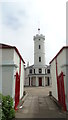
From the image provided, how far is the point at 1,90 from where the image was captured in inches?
293

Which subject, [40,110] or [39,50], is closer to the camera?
[40,110]

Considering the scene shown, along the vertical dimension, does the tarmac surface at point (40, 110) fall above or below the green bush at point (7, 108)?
below

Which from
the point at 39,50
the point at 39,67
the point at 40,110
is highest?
the point at 39,50

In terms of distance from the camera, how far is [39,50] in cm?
3525

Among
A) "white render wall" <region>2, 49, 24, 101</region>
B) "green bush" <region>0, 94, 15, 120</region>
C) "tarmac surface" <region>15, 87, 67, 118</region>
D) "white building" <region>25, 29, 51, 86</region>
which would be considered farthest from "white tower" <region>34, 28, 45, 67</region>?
"green bush" <region>0, 94, 15, 120</region>

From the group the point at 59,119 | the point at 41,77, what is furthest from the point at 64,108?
the point at 41,77

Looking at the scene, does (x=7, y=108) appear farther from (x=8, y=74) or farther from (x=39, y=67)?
(x=39, y=67)

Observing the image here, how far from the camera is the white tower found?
116 feet

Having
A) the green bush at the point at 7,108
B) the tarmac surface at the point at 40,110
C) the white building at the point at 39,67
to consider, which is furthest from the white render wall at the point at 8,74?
the white building at the point at 39,67

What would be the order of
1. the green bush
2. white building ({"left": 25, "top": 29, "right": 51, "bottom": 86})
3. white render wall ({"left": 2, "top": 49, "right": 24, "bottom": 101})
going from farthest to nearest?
white building ({"left": 25, "top": 29, "right": 51, "bottom": 86}) → white render wall ({"left": 2, "top": 49, "right": 24, "bottom": 101}) → the green bush

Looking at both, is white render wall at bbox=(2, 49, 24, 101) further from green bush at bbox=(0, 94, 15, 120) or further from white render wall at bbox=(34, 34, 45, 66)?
white render wall at bbox=(34, 34, 45, 66)

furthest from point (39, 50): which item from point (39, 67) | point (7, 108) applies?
point (7, 108)

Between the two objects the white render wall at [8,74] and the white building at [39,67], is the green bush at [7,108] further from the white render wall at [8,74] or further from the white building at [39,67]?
the white building at [39,67]

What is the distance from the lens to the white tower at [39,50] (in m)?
35.3
